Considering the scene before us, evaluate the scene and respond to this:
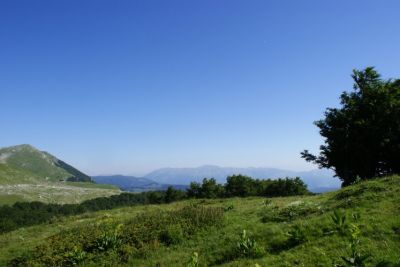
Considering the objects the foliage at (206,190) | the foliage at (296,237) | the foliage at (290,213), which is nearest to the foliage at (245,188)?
the foliage at (206,190)

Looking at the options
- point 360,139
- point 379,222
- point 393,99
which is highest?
point 393,99

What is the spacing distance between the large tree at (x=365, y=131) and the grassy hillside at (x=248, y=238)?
18363 millimetres

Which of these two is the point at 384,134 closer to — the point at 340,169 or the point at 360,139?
the point at 360,139

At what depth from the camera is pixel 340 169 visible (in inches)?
1708

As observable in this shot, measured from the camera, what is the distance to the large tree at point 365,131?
38003 millimetres

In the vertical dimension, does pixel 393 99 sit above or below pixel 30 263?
above

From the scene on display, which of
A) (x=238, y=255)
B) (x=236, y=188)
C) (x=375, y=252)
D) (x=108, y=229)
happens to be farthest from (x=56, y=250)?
(x=236, y=188)

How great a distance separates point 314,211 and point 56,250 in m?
14.3

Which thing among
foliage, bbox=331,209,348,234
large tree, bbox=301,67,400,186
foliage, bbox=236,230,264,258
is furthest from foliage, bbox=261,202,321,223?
large tree, bbox=301,67,400,186

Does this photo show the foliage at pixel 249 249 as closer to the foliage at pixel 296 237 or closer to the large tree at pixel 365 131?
the foliage at pixel 296 237

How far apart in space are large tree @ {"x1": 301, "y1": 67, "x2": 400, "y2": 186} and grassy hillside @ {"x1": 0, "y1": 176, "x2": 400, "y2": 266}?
18.4 metres

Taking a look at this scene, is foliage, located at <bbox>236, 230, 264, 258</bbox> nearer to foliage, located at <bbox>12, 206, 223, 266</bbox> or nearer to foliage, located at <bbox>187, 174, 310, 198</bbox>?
foliage, located at <bbox>12, 206, 223, 266</bbox>

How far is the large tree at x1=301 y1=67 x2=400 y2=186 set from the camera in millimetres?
38003

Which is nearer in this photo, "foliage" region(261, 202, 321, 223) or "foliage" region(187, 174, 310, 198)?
"foliage" region(261, 202, 321, 223)
